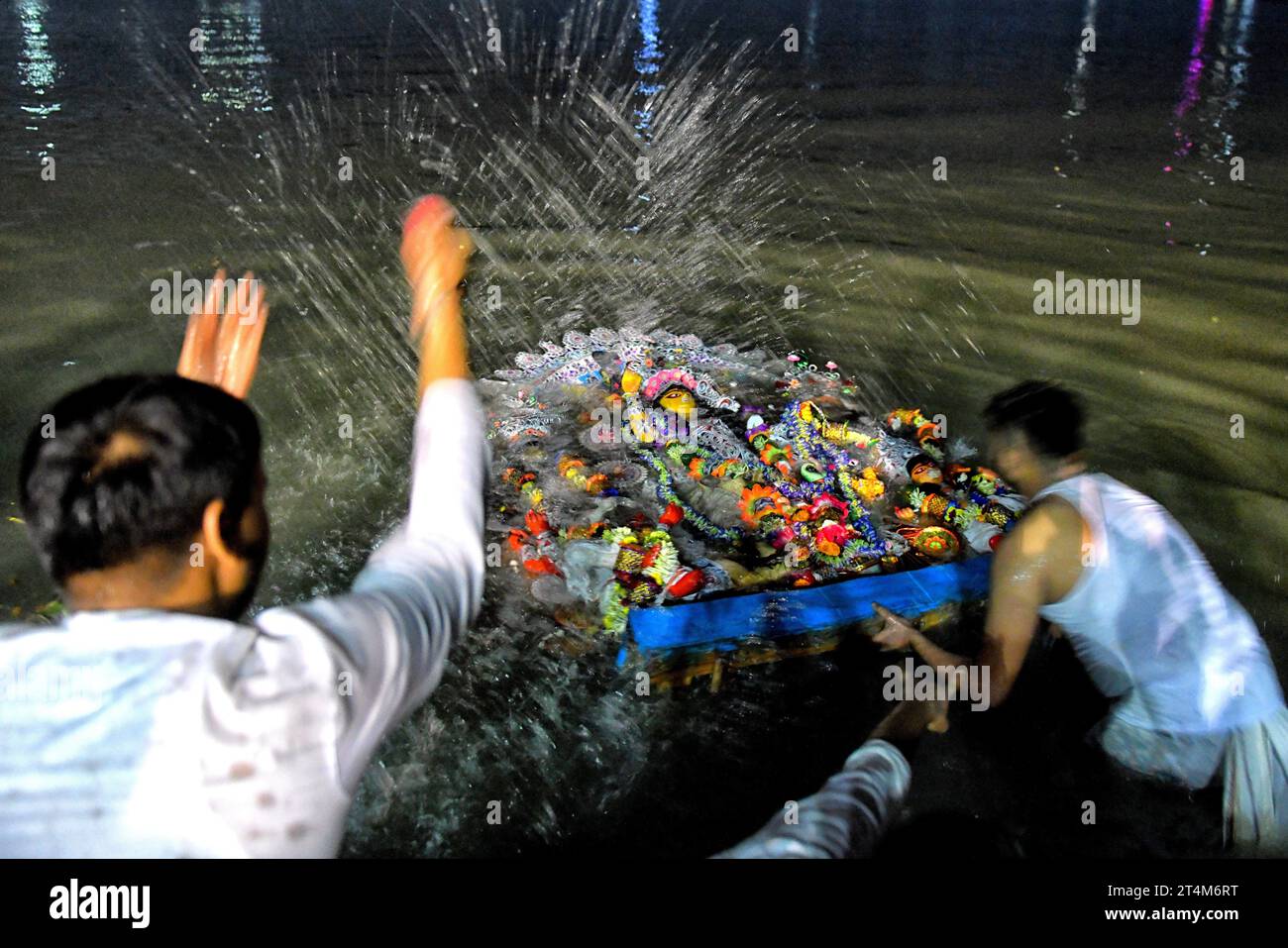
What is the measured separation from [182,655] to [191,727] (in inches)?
4.7

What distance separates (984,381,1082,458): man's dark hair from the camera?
3.48 m

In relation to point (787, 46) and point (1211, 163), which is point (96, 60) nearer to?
point (787, 46)

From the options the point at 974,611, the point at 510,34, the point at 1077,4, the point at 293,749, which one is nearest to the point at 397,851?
the point at 293,749

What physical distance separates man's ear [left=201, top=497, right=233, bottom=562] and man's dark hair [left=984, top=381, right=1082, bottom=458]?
2.98m

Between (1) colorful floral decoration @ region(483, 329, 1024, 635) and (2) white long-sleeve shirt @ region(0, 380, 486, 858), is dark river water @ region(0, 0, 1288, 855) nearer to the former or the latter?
(1) colorful floral decoration @ region(483, 329, 1024, 635)

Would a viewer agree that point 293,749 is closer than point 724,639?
Yes

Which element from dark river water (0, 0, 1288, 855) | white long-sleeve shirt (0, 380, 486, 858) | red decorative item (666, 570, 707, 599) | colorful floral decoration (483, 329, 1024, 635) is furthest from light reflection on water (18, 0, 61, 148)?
white long-sleeve shirt (0, 380, 486, 858)

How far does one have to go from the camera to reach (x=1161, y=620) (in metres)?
3.30

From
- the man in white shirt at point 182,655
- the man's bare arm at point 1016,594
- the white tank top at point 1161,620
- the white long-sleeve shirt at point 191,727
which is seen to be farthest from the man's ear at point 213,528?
the white tank top at point 1161,620

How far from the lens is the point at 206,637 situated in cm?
143

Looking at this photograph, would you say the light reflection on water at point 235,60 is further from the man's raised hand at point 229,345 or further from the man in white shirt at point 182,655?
the man in white shirt at point 182,655

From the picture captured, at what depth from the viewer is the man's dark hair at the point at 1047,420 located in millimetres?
3480

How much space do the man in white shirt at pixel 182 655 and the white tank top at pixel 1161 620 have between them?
2.61 m

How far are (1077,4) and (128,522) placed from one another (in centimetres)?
4424
